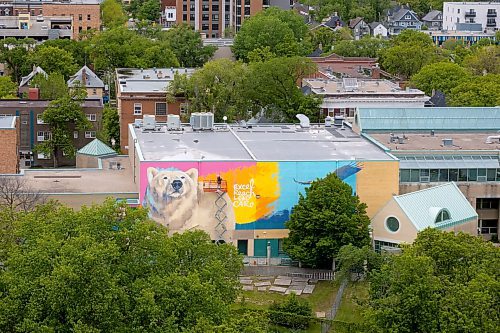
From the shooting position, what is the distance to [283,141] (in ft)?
234

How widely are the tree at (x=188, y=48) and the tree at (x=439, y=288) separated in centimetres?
8727

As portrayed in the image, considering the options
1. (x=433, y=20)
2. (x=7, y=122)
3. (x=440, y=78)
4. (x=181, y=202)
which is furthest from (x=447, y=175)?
(x=433, y=20)

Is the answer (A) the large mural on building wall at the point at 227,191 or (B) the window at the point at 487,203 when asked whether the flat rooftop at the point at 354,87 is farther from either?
(A) the large mural on building wall at the point at 227,191

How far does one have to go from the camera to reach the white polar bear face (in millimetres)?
62875

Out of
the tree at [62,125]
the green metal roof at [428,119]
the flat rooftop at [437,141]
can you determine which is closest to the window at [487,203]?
the flat rooftop at [437,141]

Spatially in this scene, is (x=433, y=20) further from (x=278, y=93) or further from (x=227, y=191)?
(x=227, y=191)

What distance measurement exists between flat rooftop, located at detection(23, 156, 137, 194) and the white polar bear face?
2.73m

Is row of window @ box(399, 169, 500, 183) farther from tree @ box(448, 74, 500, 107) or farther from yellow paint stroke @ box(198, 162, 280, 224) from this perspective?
tree @ box(448, 74, 500, 107)

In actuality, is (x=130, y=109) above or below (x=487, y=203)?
above

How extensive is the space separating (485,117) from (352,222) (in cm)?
1891

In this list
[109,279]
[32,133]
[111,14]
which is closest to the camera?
[109,279]

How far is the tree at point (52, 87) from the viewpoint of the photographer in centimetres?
10000

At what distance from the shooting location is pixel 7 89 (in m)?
106

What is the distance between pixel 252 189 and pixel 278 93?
2912 centimetres
